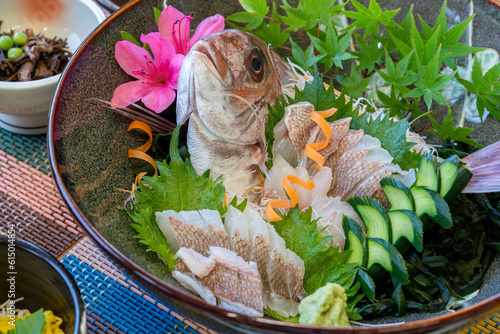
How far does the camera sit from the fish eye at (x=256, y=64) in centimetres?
139

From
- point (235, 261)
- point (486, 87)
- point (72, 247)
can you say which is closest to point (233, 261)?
point (235, 261)

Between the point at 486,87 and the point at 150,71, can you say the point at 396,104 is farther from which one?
the point at 150,71

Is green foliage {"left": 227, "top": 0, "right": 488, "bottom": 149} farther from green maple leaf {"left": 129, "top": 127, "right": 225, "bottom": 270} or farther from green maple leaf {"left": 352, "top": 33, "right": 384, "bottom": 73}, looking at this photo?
green maple leaf {"left": 129, "top": 127, "right": 225, "bottom": 270}

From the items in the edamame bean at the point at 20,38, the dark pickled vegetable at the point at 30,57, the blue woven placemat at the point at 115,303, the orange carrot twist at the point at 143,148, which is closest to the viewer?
the blue woven placemat at the point at 115,303

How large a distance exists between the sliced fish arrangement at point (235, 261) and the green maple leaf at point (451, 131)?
74 cm

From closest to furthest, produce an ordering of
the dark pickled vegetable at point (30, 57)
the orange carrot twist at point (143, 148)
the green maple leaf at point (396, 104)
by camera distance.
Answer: the orange carrot twist at point (143, 148)
the green maple leaf at point (396, 104)
the dark pickled vegetable at point (30, 57)

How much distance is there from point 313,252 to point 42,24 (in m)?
1.63

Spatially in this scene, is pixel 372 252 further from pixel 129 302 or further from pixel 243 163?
pixel 129 302

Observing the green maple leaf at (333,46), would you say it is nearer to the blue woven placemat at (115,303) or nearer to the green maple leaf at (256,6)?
the green maple leaf at (256,6)

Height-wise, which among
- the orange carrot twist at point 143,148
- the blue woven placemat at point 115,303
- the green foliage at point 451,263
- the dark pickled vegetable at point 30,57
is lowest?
the blue woven placemat at point 115,303

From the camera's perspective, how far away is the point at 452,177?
1.27 meters

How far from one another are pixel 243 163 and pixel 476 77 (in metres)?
0.83

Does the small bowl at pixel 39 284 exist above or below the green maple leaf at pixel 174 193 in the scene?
below

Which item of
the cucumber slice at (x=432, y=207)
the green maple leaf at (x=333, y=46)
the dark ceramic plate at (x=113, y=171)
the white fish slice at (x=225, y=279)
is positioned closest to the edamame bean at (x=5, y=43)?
the dark ceramic plate at (x=113, y=171)
